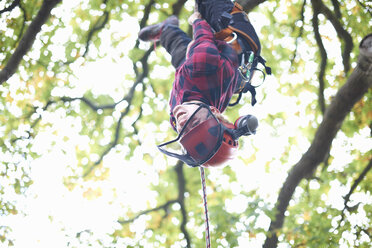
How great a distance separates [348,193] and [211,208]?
1699 millimetres

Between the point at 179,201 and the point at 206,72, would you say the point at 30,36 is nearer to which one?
the point at 206,72

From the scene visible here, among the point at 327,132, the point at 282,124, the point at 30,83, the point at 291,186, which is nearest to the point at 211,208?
the point at 291,186

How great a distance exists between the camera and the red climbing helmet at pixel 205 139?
8.62ft

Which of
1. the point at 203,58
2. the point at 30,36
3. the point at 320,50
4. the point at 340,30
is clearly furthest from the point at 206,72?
the point at 320,50

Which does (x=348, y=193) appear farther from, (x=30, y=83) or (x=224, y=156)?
(x=30, y=83)

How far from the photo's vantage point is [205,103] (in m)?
2.85

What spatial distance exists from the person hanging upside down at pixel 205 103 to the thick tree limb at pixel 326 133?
1.61m

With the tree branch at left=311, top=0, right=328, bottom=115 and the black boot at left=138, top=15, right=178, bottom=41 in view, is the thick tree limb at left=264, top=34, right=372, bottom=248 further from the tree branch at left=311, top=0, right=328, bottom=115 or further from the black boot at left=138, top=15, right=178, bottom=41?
the black boot at left=138, top=15, right=178, bottom=41

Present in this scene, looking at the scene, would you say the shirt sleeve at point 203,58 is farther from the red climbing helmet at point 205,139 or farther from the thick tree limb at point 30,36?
the thick tree limb at point 30,36

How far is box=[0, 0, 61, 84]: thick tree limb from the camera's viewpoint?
396 centimetres

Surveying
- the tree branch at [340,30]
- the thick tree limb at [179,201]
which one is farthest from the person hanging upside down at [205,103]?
the thick tree limb at [179,201]

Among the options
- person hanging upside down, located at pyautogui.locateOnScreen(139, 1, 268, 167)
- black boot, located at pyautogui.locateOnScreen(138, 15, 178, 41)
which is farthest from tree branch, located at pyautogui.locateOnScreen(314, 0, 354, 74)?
person hanging upside down, located at pyautogui.locateOnScreen(139, 1, 268, 167)

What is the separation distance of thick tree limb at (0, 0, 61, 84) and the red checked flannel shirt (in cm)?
179

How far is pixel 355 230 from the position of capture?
4617 millimetres
